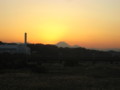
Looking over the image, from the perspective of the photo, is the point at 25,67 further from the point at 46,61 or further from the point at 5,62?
the point at 46,61

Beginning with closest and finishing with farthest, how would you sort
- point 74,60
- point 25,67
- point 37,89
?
point 37,89 → point 25,67 → point 74,60

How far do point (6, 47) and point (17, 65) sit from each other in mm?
32165

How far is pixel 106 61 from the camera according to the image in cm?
5525

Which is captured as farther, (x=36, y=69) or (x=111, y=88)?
(x=36, y=69)

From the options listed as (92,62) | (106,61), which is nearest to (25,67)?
(92,62)

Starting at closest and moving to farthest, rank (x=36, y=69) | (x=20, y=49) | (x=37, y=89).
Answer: (x=37, y=89) → (x=36, y=69) → (x=20, y=49)

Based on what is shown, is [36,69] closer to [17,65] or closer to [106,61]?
[17,65]

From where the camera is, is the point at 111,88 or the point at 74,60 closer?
the point at 111,88

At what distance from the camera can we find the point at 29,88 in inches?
771

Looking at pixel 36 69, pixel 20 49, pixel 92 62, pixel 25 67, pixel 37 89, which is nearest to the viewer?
pixel 37 89

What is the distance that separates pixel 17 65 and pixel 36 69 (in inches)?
297

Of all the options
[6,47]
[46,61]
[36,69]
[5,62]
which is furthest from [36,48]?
[36,69]

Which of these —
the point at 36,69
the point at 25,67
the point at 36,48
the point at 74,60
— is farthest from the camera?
the point at 36,48

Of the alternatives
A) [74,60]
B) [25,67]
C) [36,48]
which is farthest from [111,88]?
[36,48]
